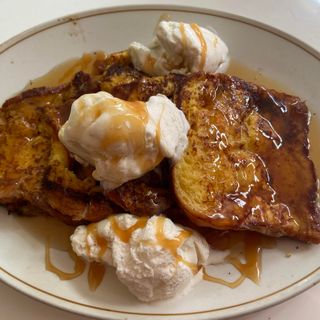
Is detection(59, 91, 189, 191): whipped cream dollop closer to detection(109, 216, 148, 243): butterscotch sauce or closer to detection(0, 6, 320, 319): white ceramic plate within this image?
detection(109, 216, 148, 243): butterscotch sauce

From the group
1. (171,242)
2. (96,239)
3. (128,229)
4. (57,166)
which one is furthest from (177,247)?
(57,166)

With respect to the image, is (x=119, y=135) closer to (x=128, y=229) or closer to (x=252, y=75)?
(x=128, y=229)

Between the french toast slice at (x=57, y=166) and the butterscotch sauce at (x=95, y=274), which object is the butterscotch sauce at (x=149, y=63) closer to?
the french toast slice at (x=57, y=166)

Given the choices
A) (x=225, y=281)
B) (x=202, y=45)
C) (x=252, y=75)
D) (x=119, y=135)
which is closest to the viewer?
(x=119, y=135)

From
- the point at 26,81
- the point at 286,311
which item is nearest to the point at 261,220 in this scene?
the point at 286,311

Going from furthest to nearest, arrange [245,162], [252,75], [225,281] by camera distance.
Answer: [252,75], [245,162], [225,281]

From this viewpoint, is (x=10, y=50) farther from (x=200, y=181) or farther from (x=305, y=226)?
(x=305, y=226)

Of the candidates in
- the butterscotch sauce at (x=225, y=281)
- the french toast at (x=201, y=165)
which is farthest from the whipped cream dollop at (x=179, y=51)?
the butterscotch sauce at (x=225, y=281)
